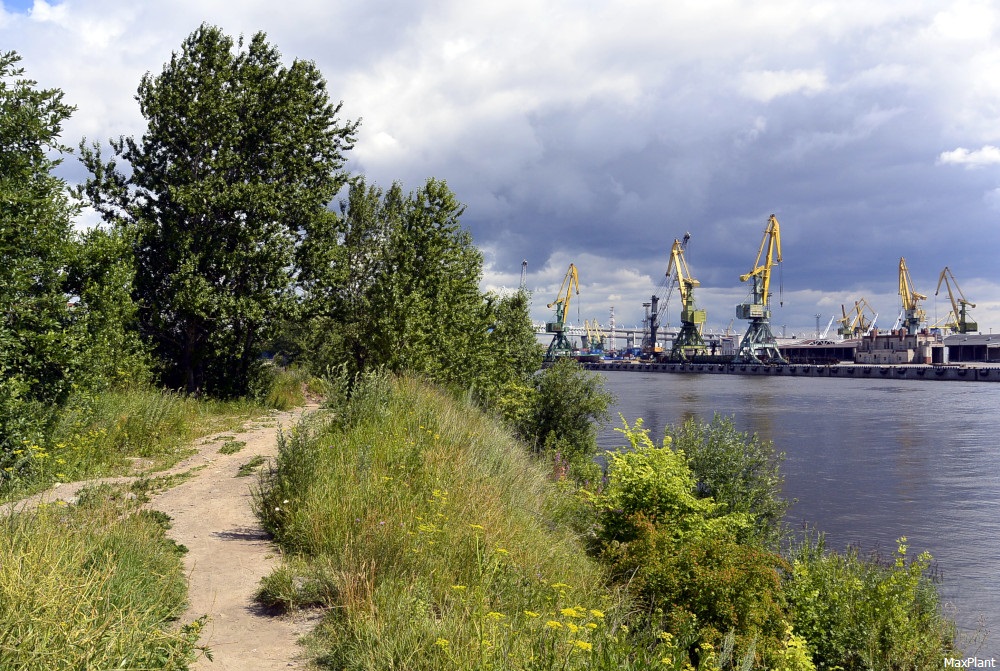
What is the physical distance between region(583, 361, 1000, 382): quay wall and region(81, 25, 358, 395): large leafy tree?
367ft

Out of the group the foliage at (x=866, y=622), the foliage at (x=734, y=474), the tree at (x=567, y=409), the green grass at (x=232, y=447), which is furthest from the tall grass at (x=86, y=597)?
the tree at (x=567, y=409)

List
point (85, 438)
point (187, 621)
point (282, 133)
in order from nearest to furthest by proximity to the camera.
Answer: point (187, 621)
point (85, 438)
point (282, 133)

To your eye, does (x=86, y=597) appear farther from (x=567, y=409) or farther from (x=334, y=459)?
(x=567, y=409)

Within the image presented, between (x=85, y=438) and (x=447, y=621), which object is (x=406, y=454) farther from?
(x=85, y=438)

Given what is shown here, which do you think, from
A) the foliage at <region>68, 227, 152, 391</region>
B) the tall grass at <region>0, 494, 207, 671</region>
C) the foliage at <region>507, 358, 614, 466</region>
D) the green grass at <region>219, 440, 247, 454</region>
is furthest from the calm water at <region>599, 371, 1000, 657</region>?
the foliage at <region>68, 227, 152, 391</region>

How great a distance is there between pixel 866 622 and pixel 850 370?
402 feet

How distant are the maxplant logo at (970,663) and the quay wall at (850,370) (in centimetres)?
10767

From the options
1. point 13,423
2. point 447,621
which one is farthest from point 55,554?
point 13,423

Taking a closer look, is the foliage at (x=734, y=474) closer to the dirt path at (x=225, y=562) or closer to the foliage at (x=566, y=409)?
the foliage at (x=566, y=409)

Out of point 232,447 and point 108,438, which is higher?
point 108,438

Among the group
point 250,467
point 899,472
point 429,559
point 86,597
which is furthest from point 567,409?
point 86,597

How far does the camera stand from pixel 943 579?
1731 centimetres

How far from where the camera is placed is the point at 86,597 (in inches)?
165

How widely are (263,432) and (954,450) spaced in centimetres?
3718
